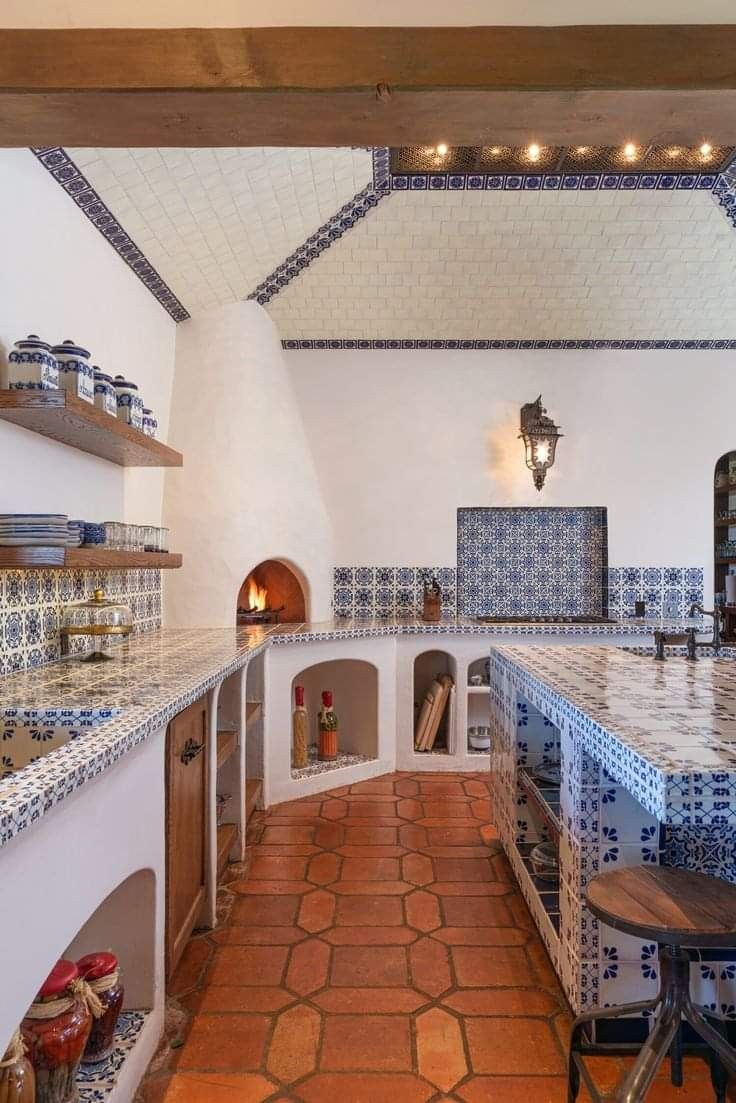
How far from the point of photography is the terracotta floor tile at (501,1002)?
7.43 feet

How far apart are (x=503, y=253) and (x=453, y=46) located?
278cm

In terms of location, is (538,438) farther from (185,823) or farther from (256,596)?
(185,823)

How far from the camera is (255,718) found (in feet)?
13.0

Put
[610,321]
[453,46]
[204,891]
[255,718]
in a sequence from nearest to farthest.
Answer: [453,46], [204,891], [255,718], [610,321]

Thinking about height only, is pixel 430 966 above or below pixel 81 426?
below

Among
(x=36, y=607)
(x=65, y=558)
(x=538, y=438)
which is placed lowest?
(x=36, y=607)

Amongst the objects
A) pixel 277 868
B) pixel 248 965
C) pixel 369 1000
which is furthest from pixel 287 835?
pixel 369 1000

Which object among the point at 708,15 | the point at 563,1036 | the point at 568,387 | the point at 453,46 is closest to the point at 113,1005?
the point at 563,1036

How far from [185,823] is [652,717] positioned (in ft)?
5.28

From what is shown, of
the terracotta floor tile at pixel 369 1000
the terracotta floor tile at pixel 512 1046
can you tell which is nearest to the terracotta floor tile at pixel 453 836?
the terracotta floor tile at pixel 369 1000

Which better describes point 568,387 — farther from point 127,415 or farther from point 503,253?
point 127,415

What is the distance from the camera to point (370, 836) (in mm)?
3711

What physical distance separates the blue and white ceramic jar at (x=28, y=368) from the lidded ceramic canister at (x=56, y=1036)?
181cm

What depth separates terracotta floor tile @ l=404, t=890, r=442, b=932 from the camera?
2811mm
